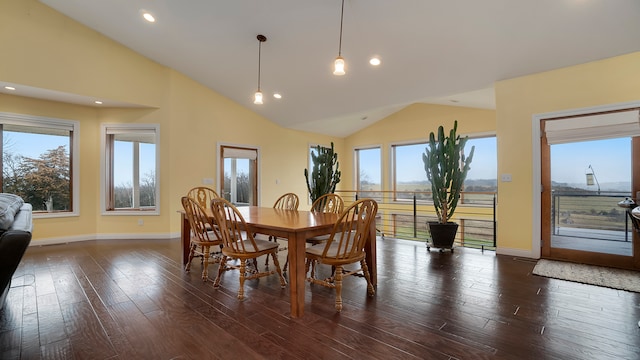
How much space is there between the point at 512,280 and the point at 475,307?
1002mm

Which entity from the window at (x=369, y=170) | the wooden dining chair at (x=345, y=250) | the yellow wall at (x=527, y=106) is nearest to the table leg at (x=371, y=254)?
the wooden dining chair at (x=345, y=250)

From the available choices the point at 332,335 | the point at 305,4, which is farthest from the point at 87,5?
the point at 332,335

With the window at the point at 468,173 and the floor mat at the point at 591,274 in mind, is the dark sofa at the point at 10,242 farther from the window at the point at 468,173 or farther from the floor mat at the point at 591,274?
the window at the point at 468,173

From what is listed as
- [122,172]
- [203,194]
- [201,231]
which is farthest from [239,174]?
[201,231]

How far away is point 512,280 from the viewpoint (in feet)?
10.1

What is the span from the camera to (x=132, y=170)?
5.51 m

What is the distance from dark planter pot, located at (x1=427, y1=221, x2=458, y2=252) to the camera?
427cm

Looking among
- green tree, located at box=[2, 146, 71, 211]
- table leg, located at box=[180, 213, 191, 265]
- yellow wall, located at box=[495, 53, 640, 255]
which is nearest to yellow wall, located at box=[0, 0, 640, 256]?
yellow wall, located at box=[495, 53, 640, 255]

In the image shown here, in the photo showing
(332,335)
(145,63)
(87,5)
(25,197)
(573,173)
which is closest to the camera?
(332,335)

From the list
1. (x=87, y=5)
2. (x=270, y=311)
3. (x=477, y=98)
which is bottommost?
(x=270, y=311)

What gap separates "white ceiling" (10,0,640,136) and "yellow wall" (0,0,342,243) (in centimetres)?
32

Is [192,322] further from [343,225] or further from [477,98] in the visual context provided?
[477,98]

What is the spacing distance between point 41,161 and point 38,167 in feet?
0.36

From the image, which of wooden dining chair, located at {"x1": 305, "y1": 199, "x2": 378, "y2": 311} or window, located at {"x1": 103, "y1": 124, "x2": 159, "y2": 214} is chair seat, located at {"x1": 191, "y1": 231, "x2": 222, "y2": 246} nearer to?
wooden dining chair, located at {"x1": 305, "y1": 199, "x2": 378, "y2": 311}
